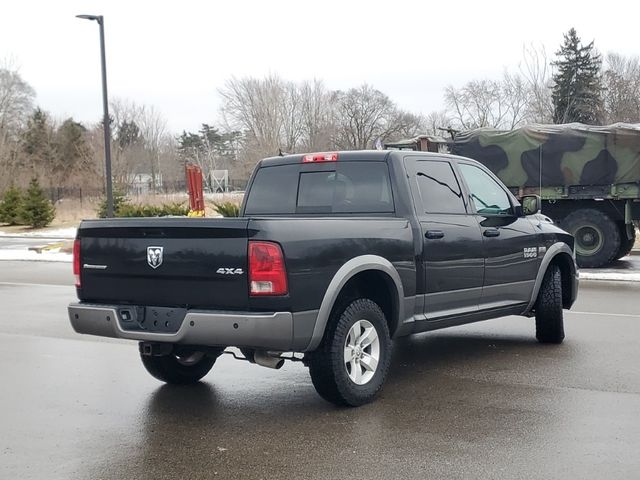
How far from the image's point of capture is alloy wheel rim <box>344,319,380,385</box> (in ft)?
19.1

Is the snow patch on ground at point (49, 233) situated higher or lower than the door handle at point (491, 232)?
lower

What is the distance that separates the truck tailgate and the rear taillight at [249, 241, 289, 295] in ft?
0.19

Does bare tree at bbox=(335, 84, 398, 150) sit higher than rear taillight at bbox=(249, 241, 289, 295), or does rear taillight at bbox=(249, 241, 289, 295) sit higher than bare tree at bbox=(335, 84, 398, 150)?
bare tree at bbox=(335, 84, 398, 150)

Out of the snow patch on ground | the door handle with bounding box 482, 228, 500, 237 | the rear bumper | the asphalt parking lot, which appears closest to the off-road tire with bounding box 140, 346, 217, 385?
the asphalt parking lot

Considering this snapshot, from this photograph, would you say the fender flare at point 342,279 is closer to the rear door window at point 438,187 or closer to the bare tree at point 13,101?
the rear door window at point 438,187

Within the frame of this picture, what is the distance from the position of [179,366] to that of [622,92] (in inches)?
2174

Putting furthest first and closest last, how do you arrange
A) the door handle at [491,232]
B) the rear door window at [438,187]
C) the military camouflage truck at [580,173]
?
the military camouflage truck at [580,173], the door handle at [491,232], the rear door window at [438,187]

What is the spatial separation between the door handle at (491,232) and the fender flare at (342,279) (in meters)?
1.42

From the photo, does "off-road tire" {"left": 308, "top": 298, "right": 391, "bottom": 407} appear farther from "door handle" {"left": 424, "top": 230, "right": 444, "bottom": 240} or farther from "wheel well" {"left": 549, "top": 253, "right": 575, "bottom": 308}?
"wheel well" {"left": 549, "top": 253, "right": 575, "bottom": 308}

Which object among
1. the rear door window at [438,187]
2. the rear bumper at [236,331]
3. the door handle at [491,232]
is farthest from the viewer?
the door handle at [491,232]

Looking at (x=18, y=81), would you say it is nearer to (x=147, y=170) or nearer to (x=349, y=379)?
(x=147, y=170)

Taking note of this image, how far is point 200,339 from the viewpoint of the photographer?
17.7 ft

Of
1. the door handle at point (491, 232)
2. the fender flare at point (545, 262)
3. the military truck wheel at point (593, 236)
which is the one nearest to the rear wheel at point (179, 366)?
the door handle at point (491, 232)

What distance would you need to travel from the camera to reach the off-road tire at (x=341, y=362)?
18.5 feet
